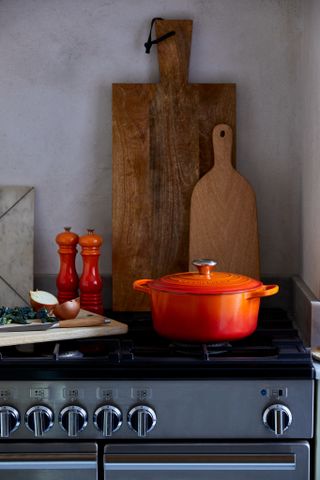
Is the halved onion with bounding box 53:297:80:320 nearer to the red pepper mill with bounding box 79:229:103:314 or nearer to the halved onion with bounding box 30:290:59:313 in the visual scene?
the halved onion with bounding box 30:290:59:313

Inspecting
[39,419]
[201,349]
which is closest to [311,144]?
[201,349]

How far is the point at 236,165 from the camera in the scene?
91.5 inches

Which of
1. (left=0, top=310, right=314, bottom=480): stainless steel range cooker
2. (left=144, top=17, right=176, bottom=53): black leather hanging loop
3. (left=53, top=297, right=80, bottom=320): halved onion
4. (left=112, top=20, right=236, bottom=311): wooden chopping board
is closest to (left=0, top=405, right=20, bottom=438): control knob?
(left=0, top=310, right=314, bottom=480): stainless steel range cooker

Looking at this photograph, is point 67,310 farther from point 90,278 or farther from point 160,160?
point 160,160

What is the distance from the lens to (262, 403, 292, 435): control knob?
1653mm

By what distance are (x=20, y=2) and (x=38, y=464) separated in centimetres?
138

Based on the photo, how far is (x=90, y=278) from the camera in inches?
85.2

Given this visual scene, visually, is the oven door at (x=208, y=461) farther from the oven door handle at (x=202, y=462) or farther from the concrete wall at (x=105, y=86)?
the concrete wall at (x=105, y=86)

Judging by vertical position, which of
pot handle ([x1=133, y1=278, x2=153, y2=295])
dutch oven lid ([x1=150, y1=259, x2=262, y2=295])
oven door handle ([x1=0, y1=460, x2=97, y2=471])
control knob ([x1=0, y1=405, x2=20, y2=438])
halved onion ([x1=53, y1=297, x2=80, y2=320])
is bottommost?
oven door handle ([x1=0, y1=460, x2=97, y2=471])

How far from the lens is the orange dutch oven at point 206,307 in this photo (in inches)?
69.9

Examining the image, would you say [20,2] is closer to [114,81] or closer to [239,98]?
Result: [114,81]

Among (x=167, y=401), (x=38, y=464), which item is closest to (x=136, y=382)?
(x=167, y=401)

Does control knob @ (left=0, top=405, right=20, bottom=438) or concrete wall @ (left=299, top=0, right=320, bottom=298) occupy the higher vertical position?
concrete wall @ (left=299, top=0, right=320, bottom=298)

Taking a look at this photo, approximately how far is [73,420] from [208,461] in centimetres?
32
